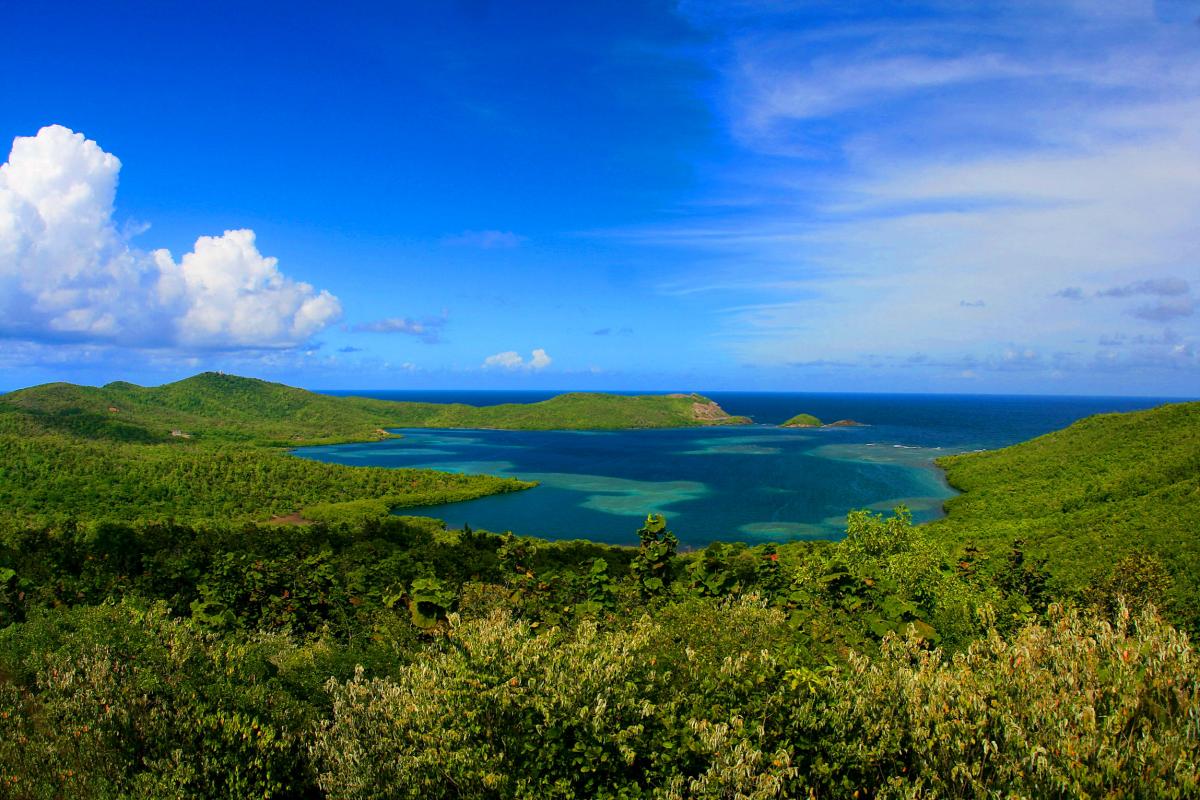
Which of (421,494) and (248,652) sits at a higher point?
(248,652)

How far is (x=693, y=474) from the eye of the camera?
102375mm

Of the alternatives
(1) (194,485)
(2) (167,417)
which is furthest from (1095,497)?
(2) (167,417)

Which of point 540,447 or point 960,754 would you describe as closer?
point 960,754

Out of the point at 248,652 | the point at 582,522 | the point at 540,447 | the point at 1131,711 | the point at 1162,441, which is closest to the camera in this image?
the point at 1131,711

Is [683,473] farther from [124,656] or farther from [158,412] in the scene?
[158,412]

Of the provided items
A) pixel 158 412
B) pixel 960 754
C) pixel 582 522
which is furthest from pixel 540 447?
pixel 960 754

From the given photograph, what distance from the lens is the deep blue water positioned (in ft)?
A: 225

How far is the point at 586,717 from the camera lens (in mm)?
10367

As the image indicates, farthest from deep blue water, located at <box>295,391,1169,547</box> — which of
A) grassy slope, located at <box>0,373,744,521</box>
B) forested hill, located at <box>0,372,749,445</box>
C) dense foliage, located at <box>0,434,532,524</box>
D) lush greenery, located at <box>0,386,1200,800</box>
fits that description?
lush greenery, located at <box>0,386,1200,800</box>

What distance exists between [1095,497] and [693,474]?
57.0 metres

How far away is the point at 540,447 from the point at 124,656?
13426 centimetres

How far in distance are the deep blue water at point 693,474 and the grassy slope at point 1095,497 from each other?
820 centimetres

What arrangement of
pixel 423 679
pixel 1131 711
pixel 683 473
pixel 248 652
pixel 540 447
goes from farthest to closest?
pixel 540 447, pixel 683 473, pixel 248 652, pixel 423 679, pixel 1131 711

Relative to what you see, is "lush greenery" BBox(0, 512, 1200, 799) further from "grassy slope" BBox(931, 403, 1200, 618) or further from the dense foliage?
the dense foliage
